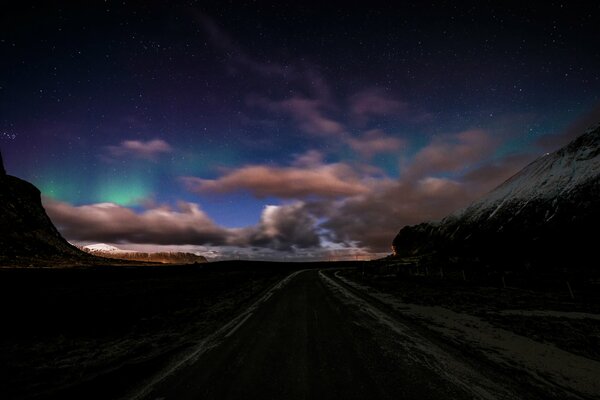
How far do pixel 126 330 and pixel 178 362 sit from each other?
18.9 ft

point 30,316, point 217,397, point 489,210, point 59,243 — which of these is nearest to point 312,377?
point 217,397

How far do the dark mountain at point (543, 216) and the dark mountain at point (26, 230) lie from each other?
5401 inches

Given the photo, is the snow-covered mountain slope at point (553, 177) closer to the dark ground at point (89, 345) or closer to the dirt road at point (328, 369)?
the dirt road at point (328, 369)

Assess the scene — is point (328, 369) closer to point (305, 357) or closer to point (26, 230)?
point (305, 357)

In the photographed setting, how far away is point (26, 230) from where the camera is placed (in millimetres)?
115812

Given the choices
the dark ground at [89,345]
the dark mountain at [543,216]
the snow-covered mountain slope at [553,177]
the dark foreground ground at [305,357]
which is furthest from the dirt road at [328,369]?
the snow-covered mountain slope at [553,177]

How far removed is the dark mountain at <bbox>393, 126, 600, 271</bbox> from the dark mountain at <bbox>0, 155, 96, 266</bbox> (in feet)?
450

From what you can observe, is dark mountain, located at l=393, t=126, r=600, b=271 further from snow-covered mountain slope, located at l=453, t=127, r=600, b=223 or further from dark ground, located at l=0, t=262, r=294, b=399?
dark ground, located at l=0, t=262, r=294, b=399

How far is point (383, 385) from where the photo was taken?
5020 millimetres

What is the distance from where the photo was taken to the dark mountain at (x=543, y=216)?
9369 cm

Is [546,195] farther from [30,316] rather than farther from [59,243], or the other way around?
[59,243]

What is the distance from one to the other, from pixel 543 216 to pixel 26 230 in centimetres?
21012

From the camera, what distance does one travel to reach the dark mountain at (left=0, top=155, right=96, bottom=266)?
331ft

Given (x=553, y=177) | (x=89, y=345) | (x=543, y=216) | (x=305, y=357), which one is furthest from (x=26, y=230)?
(x=553, y=177)
